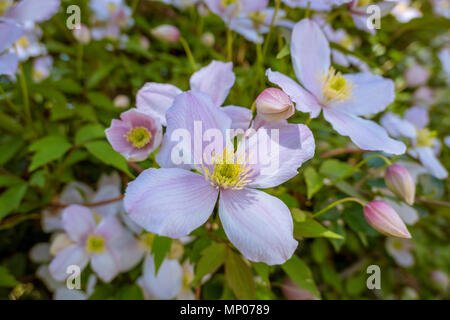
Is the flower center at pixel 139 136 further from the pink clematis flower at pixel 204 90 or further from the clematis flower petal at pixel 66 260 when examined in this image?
the clematis flower petal at pixel 66 260

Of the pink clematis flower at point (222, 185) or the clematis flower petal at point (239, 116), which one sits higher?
the clematis flower petal at point (239, 116)

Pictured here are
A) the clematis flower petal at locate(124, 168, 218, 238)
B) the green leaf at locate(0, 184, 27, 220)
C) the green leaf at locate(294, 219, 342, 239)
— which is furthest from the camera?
the green leaf at locate(0, 184, 27, 220)

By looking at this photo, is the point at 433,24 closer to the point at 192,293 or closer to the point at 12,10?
the point at 192,293

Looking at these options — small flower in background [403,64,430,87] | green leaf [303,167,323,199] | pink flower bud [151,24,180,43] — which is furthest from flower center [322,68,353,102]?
small flower in background [403,64,430,87]

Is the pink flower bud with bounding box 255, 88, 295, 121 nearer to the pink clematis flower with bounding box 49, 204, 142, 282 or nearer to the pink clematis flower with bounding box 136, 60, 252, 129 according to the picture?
the pink clematis flower with bounding box 136, 60, 252, 129

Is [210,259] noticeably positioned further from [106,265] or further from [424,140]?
[424,140]

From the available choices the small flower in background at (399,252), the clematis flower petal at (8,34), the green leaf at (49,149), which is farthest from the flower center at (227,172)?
the small flower in background at (399,252)

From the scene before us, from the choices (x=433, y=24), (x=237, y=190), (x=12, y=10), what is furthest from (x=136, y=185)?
(x=433, y=24)
